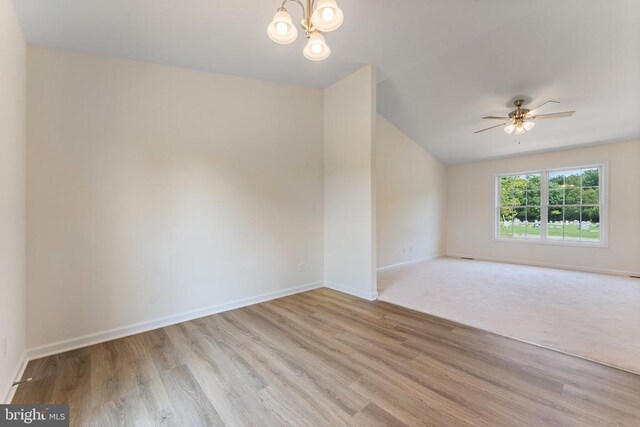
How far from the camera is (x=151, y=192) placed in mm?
2924

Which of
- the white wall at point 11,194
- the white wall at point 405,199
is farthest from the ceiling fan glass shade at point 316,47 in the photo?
the white wall at point 405,199

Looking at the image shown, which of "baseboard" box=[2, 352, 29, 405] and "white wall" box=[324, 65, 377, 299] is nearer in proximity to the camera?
"baseboard" box=[2, 352, 29, 405]

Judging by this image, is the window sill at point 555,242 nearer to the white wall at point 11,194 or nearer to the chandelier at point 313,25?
the chandelier at point 313,25

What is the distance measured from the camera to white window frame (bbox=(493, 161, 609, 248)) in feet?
17.7

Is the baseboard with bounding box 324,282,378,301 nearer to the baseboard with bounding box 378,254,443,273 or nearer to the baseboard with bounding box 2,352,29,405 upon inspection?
the baseboard with bounding box 378,254,443,273

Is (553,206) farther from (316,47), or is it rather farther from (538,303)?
(316,47)

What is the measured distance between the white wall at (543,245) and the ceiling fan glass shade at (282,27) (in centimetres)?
663

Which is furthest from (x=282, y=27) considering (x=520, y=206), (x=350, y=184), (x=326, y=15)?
(x=520, y=206)

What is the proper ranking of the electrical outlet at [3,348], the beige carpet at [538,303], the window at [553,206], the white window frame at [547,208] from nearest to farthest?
the electrical outlet at [3,348] → the beige carpet at [538,303] → the white window frame at [547,208] → the window at [553,206]

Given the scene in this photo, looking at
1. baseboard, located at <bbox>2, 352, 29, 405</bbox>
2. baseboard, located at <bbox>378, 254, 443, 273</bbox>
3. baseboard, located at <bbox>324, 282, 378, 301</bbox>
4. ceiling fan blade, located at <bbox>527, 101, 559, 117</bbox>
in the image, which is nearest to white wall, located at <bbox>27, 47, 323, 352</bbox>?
baseboard, located at <bbox>2, 352, 29, 405</bbox>

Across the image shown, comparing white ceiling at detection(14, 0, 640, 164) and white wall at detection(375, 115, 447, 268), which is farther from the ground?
white ceiling at detection(14, 0, 640, 164)

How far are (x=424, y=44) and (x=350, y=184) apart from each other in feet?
6.20

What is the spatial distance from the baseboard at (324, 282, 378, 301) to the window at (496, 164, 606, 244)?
4757 millimetres

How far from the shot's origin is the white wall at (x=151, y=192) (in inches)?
97.6
